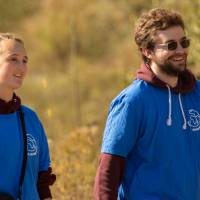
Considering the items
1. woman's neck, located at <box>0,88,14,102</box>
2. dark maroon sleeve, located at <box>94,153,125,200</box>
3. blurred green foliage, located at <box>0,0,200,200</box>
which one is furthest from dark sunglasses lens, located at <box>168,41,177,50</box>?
blurred green foliage, located at <box>0,0,200,200</box>

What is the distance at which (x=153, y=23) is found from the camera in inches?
193

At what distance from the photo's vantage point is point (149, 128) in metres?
4.73

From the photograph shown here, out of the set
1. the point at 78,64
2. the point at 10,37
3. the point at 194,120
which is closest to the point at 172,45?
the point at 194,120

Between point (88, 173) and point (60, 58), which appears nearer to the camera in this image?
point (88, 173)

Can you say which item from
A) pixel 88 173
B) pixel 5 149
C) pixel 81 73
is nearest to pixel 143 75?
pixel 5 149

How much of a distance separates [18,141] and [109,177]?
532 mm

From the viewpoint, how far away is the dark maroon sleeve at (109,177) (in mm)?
4688

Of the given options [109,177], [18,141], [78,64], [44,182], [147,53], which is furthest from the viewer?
[78,64]

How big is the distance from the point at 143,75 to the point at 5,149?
84cm

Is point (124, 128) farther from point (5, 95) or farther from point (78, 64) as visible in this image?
point (78, 64)

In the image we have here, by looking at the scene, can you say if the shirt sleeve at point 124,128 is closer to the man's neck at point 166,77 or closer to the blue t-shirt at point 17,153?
the man's neck at point 166,77

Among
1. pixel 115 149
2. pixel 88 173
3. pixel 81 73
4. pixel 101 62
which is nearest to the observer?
pixel 115 149

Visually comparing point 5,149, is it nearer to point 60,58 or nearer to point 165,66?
point 165,66

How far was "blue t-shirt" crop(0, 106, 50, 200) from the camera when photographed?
4.75 meters
